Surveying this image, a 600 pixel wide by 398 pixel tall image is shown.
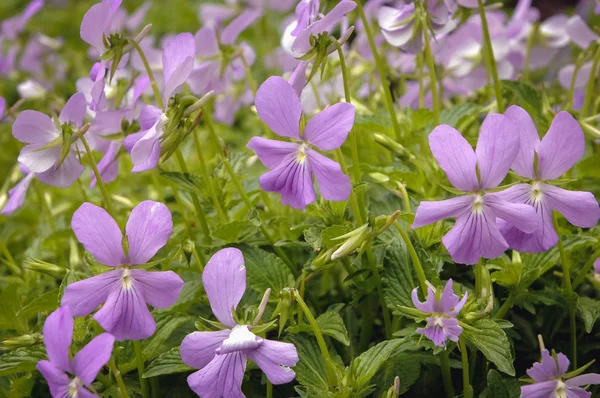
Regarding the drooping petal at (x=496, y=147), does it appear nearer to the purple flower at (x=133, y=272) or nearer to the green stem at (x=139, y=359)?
the purple flower at (x=133, y=272)

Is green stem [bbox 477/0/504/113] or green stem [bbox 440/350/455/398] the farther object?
green stem [bbox 477/0/504/113]

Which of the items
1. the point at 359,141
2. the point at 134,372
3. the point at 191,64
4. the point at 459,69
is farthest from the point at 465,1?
the point at 134,372

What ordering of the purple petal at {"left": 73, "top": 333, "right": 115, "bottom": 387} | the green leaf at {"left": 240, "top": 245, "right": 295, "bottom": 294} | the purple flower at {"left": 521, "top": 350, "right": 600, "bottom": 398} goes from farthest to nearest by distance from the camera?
1. the green leaf at {"left": 240, "top": 245, "right": 295, "bottom": 294}
2. the purple flower at {"left": 521, "top": 350, "right": 600, "bottom": 398}
3. the purple petal at {"left": 73, "top": 333, "right": 115, "bottom": 387}

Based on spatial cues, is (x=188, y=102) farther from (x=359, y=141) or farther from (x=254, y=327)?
(x=359, y=141)

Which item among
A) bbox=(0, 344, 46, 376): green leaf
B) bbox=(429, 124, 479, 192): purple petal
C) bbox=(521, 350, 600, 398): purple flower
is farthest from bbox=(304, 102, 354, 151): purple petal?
bbox=(0, 344, 46, 376): green leaf

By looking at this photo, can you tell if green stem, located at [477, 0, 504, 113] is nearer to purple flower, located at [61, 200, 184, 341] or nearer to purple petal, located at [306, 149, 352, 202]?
purple petal, located at [306, 149, 352, 202]

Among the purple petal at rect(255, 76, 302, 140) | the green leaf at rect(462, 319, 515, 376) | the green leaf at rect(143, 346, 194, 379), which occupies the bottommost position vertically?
the green leaf at rect(462, 319, 515, 376)

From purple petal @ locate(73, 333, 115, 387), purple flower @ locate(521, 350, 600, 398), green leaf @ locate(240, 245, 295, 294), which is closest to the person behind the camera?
purple petal @ locate(73, 333, 115, 387)
